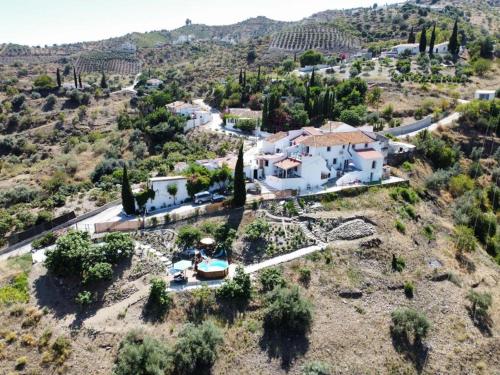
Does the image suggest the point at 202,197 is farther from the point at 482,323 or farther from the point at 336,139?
the point at 482,323

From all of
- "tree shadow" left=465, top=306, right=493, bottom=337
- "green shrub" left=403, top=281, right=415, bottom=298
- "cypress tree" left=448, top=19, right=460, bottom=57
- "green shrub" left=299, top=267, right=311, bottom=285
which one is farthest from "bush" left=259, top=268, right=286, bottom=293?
"cypress tree" left=448, top=19, right=460, bottom=57

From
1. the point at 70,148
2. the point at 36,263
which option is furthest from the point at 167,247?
the point at 70,148

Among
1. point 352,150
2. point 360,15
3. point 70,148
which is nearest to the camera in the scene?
point 352,150

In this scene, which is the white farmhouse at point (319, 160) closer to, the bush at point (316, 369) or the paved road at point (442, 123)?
the paved road at point (442, 123)

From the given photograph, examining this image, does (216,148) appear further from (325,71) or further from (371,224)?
(325,71)

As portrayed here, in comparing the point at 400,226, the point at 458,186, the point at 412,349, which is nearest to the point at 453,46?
the point at 458,186
